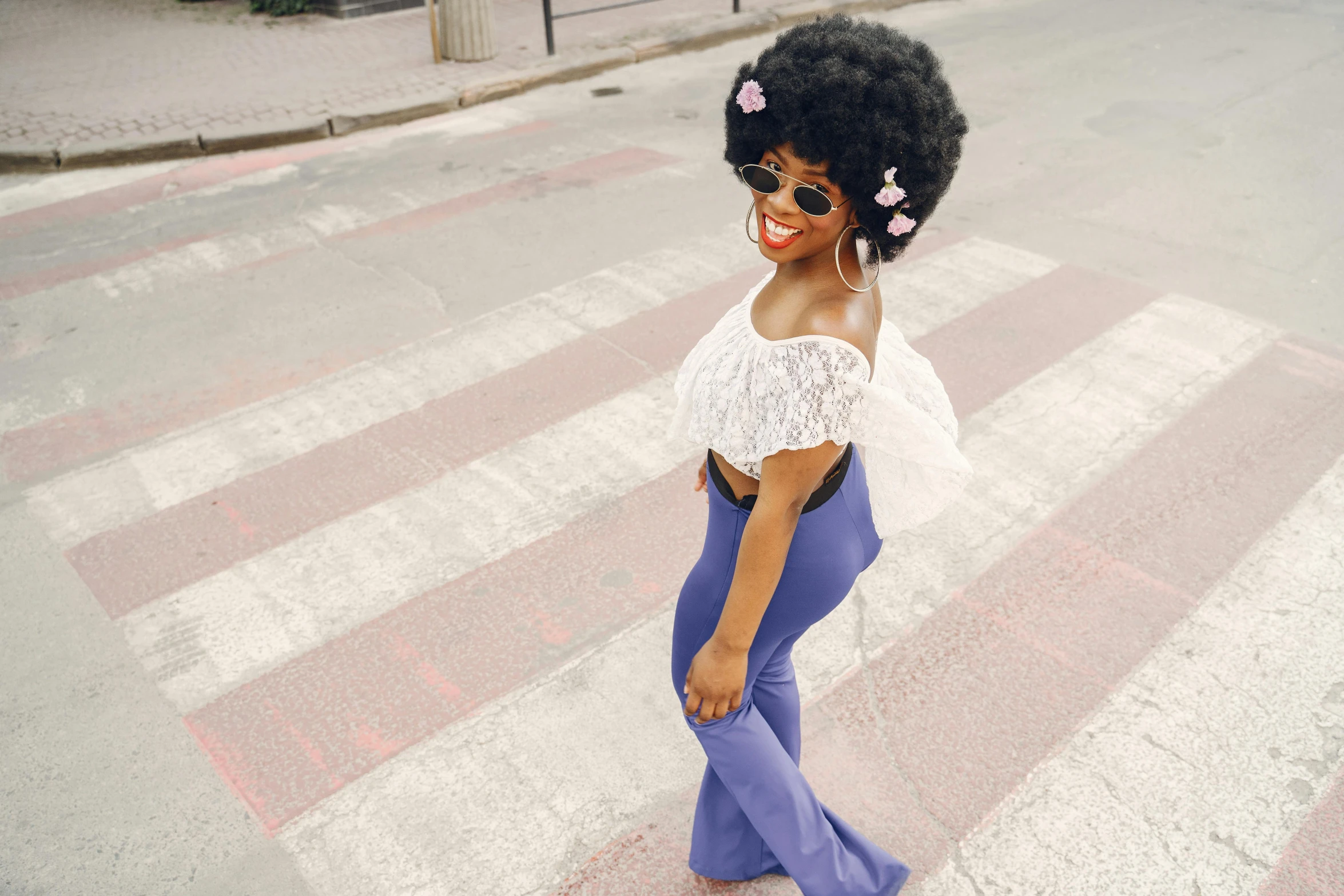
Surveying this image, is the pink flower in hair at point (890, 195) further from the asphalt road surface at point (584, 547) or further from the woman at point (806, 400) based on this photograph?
the asphalt road surface at point (584, 547)

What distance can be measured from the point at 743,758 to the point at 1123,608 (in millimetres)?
2114

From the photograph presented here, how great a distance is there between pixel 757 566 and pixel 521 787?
1468 millimetres

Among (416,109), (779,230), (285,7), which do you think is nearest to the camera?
(779,230)

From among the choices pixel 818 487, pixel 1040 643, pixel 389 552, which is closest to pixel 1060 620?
pixel 1040 643

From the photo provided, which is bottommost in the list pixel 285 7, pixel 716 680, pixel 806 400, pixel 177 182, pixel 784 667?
pixel 177 182

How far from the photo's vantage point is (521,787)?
295 cm

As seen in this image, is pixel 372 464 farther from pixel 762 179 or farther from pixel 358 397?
pixel 762 179

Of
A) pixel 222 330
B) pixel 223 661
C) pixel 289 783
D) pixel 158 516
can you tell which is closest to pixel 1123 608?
pixel 289 783

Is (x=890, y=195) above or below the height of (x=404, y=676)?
above

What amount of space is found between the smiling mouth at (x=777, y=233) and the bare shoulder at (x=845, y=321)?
0.14 m

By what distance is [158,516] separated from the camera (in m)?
4.16

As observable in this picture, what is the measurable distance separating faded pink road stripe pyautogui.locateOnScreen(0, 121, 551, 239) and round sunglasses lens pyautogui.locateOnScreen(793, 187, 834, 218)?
7.01 metres

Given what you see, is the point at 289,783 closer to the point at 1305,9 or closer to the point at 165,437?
the point at 165,437

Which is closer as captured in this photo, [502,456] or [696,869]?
[696,869]
